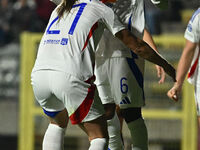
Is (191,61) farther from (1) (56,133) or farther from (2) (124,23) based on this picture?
(1) (56,133)

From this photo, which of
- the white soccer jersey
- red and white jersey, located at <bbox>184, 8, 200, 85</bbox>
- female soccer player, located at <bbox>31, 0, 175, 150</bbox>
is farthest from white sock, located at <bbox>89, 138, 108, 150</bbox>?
red and white jersey, located at <bbox>184, 8, 200, 85</bbox>

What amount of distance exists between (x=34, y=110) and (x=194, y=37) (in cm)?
363

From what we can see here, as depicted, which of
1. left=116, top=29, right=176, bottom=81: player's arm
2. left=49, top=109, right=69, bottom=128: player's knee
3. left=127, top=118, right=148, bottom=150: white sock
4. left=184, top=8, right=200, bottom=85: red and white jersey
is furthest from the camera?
left=184, top=8, right=200, bottom=85: red and white jersey

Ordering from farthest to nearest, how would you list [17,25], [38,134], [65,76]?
[17,25]
[38,134]
[65,76]

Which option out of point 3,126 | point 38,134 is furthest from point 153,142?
point 3,126

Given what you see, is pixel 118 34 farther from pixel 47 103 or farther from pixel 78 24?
pixel 47 103

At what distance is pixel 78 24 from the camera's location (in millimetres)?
3566

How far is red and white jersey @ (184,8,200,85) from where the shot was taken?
4.48 m

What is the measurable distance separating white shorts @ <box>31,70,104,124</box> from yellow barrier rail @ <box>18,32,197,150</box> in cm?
383

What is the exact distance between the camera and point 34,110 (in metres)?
7.62

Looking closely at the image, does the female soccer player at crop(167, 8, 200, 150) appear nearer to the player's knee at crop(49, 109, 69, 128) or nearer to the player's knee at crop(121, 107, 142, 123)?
the player's knee at crop(121, 107, 142, 123)

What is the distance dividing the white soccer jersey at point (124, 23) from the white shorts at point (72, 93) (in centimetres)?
68

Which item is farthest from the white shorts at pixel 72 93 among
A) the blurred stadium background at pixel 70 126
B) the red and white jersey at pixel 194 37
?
the blurred stadium background at pixel 70 126

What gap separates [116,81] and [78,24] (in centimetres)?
81
